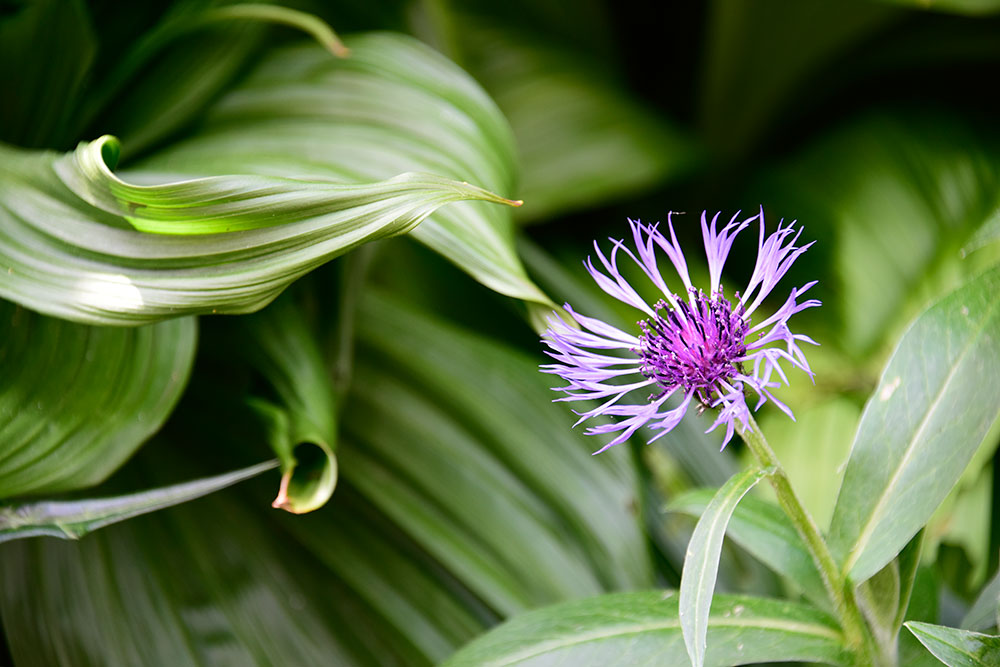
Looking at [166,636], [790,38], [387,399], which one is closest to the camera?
Result: [166,636]

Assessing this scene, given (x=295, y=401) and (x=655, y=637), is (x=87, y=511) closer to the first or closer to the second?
(x=295, y=401)

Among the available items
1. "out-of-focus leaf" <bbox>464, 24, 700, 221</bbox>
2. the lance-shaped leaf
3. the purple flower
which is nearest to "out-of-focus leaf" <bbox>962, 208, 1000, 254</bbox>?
the purple flower

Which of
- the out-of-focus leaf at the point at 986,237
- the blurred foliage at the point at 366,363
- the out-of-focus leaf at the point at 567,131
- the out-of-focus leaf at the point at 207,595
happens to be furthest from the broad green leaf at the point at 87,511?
the out-of-focus leaf at the point at 567,131

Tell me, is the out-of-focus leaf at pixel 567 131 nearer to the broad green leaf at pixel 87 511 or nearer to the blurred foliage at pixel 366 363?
the blurred foliage at pixel 366 363

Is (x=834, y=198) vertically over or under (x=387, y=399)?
over

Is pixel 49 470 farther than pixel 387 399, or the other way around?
pixel 387 399

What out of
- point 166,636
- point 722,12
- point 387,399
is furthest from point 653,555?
point 722,12

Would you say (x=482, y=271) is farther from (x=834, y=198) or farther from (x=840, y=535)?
(x=834, y=198)
